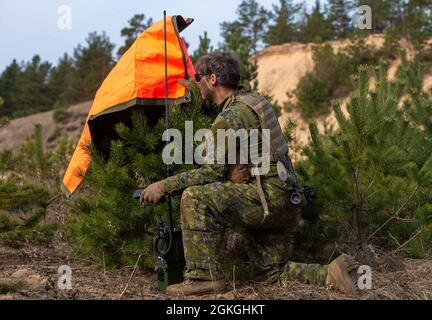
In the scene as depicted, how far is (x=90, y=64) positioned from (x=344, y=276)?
32304 millimetres

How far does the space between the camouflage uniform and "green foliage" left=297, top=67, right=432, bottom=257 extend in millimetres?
759

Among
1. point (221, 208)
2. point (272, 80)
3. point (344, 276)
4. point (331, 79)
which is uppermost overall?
point (272, 80)

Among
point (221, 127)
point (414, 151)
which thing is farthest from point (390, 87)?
point (221, 127)

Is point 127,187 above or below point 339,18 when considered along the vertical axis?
below

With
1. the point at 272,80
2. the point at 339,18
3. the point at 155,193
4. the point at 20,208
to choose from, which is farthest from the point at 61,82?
the point at 155,193

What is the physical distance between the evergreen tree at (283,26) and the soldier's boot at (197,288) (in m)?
36.0

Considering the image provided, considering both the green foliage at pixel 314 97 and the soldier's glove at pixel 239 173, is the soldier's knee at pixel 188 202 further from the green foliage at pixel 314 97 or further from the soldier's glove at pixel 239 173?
the green foliage at pixel 314 97

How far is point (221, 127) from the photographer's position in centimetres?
361

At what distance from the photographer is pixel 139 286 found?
3924 millimetres

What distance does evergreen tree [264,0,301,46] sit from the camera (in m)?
38.4

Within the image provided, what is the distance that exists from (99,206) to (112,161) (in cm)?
34

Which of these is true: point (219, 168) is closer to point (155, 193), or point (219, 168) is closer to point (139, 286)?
point (155, 193)

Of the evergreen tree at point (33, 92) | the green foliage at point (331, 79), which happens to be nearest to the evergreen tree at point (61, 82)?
the evergreen tree at point (33, 92)
